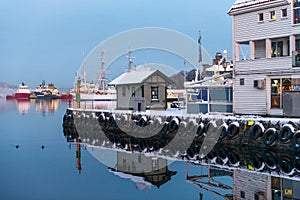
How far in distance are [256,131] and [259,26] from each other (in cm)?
691

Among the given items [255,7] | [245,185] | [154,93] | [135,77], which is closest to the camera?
[245,185]

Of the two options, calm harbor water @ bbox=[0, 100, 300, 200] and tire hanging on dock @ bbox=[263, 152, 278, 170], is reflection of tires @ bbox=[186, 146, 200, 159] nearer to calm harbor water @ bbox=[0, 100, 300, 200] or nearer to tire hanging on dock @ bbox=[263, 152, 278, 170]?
calm harbor water @ bbox=[0, 100, 300, 200]

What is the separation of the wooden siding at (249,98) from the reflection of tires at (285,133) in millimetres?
4058

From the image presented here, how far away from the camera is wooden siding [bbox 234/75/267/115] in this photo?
26.8m

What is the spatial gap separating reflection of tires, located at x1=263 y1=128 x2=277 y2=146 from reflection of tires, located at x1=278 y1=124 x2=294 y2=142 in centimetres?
33

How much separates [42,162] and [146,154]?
5828mm

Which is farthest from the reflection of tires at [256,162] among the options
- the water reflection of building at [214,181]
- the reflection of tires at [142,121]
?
the reflection of tires at [142,121]

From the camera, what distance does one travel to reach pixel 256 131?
24125mm

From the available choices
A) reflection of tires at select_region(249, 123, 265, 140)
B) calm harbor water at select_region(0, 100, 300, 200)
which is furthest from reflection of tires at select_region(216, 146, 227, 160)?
reflection of tires at select_region(249, 123, 265, 140)

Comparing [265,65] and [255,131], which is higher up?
[265,65]

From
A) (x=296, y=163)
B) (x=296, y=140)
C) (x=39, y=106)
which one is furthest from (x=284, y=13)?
(x=39, y=106)

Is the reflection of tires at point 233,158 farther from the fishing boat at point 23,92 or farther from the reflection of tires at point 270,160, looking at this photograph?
the fishing boat at point 23,92

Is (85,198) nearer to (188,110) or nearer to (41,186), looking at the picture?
(41,186)

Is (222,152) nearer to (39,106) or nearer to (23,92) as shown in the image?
(39,106)
